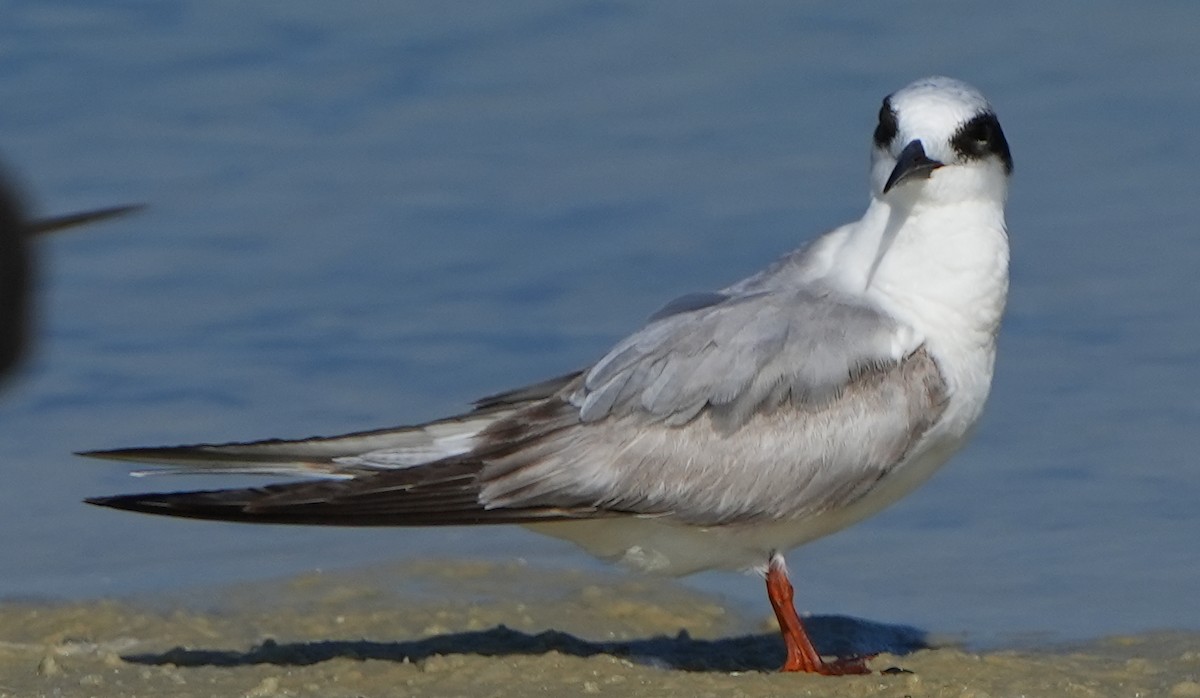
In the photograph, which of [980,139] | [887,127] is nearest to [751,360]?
[887,127]

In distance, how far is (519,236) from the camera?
861cm

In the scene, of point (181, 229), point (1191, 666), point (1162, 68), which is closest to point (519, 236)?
point (181, 229)

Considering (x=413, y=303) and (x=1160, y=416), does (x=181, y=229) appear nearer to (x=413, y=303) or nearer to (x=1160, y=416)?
(x=413, y=303)

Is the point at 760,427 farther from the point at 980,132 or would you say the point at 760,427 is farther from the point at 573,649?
the point at 980,132

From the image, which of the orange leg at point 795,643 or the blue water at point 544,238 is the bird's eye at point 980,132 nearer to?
the orange leg at point 795,643

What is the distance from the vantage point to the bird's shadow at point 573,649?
194 inches

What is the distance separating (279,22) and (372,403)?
14.5ft

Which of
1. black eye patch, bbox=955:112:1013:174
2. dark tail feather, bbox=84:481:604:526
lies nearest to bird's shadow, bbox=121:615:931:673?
dark tail feather, bbox=84:481:604:526

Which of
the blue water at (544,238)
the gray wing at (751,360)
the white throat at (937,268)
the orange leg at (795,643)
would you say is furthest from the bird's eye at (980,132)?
Result: the blue water at (544,238)

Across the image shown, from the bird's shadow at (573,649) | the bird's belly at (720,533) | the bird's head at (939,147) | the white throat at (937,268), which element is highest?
the bird's head at (939,147)

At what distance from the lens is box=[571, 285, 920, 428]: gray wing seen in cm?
473

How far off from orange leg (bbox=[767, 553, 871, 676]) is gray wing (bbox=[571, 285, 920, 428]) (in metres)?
0.41

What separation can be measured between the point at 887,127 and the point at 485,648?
5.24 ft

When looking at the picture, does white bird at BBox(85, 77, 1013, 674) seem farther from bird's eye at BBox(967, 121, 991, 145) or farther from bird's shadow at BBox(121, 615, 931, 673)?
bird's shadow at BBox(121, 615, 931, 673)
